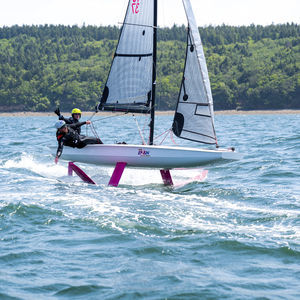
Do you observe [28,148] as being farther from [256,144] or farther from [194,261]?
[194,261]

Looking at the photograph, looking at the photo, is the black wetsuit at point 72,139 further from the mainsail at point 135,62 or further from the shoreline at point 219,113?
the shoreline at point 219,113

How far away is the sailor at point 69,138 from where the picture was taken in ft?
40.8

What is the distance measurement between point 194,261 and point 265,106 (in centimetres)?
11839

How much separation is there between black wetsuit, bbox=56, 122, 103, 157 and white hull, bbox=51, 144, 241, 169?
171 mm

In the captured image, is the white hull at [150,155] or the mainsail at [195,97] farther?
the mainsail at [195,97]

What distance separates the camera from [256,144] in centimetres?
2314

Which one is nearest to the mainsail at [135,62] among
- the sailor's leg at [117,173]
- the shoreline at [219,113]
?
the sailor's leg at [117,173]

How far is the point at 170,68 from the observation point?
14200 cm

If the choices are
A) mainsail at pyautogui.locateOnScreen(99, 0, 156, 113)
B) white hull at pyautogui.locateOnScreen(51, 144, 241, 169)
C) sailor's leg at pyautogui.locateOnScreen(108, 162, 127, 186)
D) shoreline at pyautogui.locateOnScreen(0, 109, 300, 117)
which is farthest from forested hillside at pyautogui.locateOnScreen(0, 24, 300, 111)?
sailor's leg at pyautogui.locateOnScreen(108, 162, 127, 186)

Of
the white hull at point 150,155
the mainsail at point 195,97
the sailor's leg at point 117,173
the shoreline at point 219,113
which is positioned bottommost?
the shoreline at point 219,113

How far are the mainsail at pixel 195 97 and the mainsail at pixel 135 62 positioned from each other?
3.03 ft

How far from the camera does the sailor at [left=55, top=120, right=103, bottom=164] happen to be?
40.8 feet

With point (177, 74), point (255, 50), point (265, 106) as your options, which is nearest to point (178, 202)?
point (265, 106)

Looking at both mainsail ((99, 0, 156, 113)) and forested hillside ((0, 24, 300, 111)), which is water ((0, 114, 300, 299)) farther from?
forested hillside ((0, 24, 300, 111))
